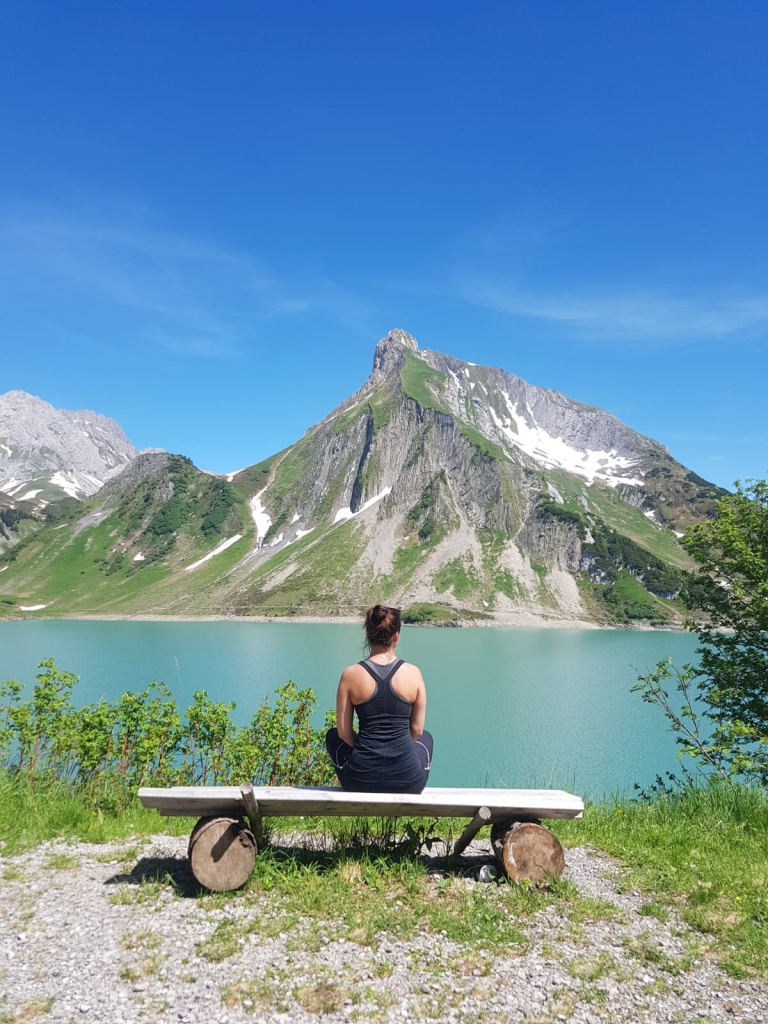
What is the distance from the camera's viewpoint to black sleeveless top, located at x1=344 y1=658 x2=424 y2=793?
19.2 ft

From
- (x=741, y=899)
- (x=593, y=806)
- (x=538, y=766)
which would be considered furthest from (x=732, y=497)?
(x=538, y=766)

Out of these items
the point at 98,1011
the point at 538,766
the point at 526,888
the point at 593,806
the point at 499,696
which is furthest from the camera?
the point at 499,696

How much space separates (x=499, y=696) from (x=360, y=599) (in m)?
115

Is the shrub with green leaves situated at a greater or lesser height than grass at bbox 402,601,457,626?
greater

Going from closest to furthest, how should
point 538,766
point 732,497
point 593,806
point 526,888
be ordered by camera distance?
point 526,888
point 593,806
point 732,497
point 538,766

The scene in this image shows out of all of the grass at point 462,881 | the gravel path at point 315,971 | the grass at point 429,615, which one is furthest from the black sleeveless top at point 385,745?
the grass at point 429,615

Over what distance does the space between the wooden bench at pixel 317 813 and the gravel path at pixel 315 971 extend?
369 mm

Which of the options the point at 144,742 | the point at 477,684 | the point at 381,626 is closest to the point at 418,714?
the point at 381,626

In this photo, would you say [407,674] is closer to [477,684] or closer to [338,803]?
[338,803]

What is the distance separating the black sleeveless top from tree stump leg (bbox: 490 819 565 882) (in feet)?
3.36

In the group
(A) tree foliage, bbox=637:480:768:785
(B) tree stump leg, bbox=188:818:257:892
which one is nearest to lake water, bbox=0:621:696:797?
(A) tree foliage, bbox=637:480:768:785

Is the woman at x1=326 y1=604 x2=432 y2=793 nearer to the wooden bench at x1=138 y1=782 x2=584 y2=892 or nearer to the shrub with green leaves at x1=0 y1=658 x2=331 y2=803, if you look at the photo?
the wooden bench at x1=138 y1=782 x2=584 y2=892

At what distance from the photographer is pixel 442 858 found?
6254 millimetres

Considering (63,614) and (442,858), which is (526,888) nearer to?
(442,858)
